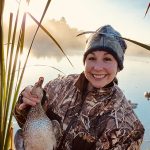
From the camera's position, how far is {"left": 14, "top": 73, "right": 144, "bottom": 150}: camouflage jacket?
3107mm

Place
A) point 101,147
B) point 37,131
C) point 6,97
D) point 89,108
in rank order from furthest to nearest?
point 89,108, point 101,147, point 37,131, point 6,97

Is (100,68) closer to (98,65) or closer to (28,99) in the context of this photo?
(98,65)

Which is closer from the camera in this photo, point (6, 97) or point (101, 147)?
point (6, 97)

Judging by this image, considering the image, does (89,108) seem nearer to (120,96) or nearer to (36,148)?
(120,96)

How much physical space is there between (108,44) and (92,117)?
0.52 meters

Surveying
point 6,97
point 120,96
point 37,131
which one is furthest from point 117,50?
point 6,97

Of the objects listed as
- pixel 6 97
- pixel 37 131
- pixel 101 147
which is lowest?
pixel 101 147

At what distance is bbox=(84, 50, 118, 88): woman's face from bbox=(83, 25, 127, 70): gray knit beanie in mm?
34

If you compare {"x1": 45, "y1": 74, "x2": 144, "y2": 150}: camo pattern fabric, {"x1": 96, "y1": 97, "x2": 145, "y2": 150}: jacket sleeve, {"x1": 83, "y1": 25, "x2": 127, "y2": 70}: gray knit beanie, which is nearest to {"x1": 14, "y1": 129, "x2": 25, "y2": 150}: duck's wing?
{"x1": 45, "y1": 74, "x2": 144, "y2": 150}: camo pattern fabric

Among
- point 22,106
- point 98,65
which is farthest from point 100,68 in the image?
point 22,106

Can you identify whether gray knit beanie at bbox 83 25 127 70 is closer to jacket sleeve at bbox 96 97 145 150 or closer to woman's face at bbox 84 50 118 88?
woman's face at bbox 84 50 118 88

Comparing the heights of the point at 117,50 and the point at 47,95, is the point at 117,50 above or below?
above

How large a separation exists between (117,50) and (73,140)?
70 cm

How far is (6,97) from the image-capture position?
6.98 ft
